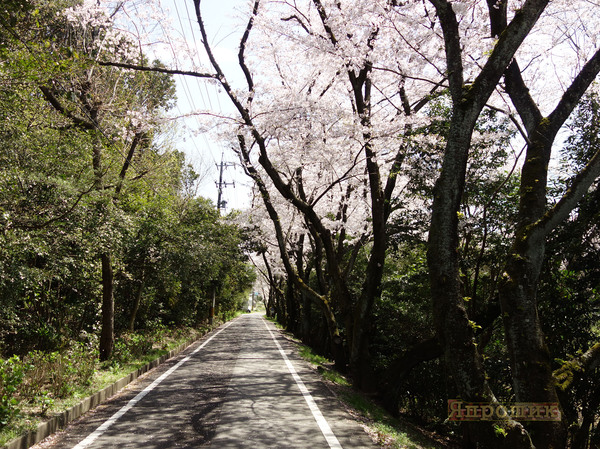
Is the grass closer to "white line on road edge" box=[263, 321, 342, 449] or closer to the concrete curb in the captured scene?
"white line on road edge" box=[263, 321, 342, 449]

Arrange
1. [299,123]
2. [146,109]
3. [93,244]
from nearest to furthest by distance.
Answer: [93,244] → [146,109] → [299,123]

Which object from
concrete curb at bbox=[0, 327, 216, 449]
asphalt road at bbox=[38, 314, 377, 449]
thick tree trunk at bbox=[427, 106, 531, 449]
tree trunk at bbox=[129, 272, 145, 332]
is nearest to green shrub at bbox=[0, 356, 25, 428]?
concrete curb at bbox=[0, 327, 216, 449]

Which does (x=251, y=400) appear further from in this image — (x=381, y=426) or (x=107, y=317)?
(x=107, y=317)

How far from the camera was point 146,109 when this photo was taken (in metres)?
12.1

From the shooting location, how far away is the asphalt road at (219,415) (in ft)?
18.0

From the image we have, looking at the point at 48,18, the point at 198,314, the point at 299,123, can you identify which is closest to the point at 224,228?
the point at 198,314

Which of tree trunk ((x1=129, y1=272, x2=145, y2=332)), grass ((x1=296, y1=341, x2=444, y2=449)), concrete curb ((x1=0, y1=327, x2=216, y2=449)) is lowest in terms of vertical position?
grass ((x1=296, y1=341, x2=444, y2=449))

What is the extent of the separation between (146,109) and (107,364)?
6939mm

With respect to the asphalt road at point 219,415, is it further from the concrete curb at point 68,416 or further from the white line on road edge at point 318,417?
the concrete curb at point 68,416

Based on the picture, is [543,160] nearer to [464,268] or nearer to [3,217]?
→ [464,268]

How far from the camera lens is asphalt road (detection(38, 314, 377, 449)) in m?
5.50

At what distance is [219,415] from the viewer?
6801mm

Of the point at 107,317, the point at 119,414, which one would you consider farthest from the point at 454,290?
the point at 107,317

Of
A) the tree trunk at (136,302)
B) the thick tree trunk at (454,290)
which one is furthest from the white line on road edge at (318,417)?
the tree trunk at (136,302)
